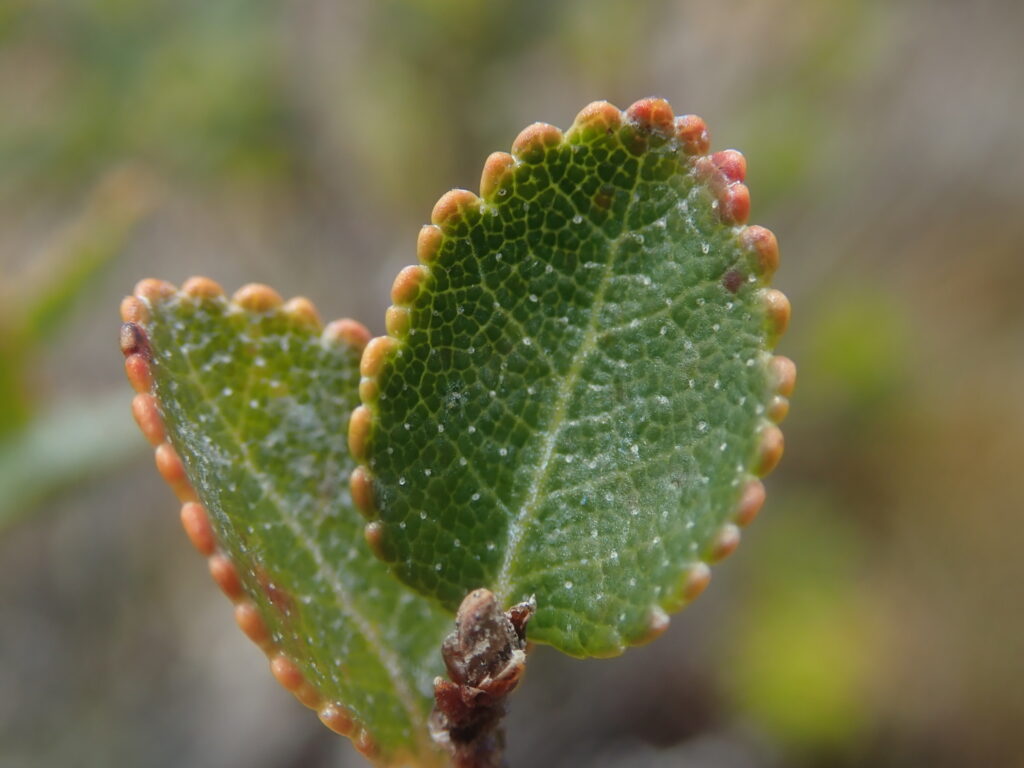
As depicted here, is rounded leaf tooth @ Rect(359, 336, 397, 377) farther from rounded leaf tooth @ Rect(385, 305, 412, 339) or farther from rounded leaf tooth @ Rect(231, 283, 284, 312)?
rounded leaf tooth @ Rect(231, 283, 284, 312)

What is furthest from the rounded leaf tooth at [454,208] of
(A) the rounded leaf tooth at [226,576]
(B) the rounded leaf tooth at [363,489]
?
(A) the rounded leaf tooth at [226,576]

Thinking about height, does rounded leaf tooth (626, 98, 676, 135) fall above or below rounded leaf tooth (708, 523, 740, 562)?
above

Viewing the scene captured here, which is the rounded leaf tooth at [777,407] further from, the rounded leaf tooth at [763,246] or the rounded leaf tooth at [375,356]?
the rounded leaf tooth at [375,356]

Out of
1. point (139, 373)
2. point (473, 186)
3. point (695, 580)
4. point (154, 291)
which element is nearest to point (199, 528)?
point (139, 373)

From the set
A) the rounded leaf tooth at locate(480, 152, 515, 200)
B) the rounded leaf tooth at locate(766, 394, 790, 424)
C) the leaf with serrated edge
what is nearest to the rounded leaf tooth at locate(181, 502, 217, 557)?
the leaf with serrated edge

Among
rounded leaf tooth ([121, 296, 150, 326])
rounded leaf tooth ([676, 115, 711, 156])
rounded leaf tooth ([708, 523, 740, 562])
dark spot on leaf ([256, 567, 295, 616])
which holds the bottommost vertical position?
rounded leaf tooth ([708, 523, 740, 562])

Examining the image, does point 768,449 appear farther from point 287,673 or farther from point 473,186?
point 473,186
